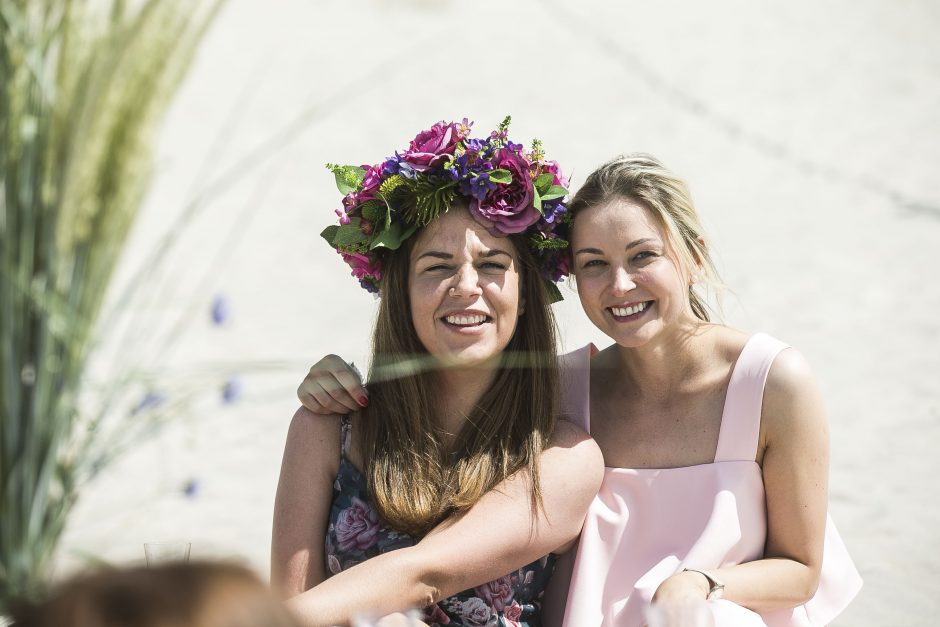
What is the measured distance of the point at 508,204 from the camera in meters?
3.22

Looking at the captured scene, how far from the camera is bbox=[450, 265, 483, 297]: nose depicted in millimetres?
3106

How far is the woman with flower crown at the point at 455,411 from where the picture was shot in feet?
10.2

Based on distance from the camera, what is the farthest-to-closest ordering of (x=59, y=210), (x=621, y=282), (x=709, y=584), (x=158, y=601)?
1. (x=621, y=282)
2. (x=709, y=584)
3. (x=59, y=210)
4. (x=158, y=601)

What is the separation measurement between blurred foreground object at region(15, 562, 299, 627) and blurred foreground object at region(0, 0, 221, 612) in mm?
226

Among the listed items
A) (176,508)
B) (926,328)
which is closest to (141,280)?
(176,508)

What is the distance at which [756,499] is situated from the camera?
3229 millimetres

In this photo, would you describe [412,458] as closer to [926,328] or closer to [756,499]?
[756,499]

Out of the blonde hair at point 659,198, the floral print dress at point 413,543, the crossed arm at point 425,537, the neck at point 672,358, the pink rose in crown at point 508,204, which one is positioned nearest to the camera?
the crossed arm at point 425,537

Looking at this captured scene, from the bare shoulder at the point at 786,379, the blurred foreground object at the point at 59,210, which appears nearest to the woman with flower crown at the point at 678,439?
the bare shoulder at the point at 786,379

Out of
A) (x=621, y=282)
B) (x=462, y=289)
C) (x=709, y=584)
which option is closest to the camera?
(x=709, y=584)

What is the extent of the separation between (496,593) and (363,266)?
104 cm

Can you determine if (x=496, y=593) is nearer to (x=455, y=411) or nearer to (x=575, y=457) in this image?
(x=575, y=457)

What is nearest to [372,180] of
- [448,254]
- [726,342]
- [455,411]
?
[448,254]

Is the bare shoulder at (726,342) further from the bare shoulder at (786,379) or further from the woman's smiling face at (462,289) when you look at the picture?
the woman's smiling face at (462,289)
